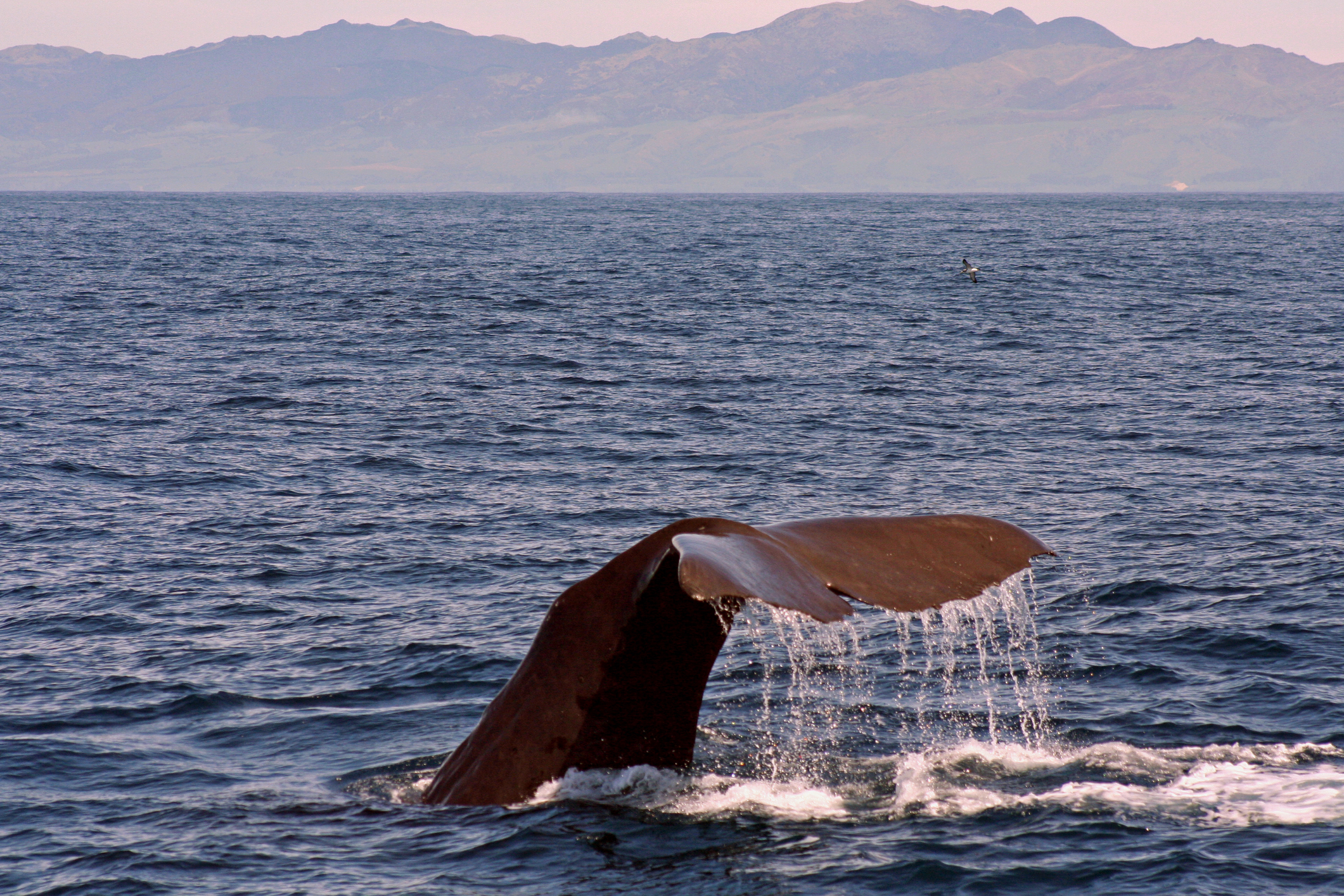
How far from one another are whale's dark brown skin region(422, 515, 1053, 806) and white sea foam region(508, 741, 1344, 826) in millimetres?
545

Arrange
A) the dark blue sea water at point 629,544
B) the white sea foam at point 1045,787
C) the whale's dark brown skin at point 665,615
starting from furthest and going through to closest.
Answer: the white sea foam at point 1045,787, the dark blue sea water at point 629,544, the whale's dark brown skin at point 665,615

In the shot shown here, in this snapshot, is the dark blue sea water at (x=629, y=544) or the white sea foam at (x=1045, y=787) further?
the white sea foam at (x=1045, y=787)

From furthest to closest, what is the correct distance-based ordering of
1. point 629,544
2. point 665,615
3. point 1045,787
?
1. point 629,544
2. point 1045,787
3. point 665,615

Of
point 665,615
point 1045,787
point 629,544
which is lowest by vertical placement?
point 1045,787

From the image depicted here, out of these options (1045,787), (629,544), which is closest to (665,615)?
(1045,787)

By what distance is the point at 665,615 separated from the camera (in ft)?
22.0

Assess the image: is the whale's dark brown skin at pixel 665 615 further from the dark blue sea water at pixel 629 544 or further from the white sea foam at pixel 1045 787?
the white sea foam at pixel 1045 787

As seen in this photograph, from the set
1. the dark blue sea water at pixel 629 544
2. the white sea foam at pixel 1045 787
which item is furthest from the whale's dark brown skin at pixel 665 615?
the white sea foam at pixel 1045 787

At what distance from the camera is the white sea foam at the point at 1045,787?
8.62 metres

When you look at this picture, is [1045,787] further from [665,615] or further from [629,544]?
[629,544]

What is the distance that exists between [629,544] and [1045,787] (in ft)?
25.0

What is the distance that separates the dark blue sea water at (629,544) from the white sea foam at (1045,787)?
0.04 m

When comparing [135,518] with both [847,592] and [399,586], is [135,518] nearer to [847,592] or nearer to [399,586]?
[399,586]

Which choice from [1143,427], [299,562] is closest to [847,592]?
[299,562]
